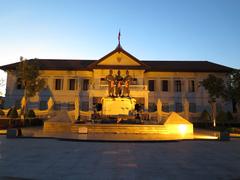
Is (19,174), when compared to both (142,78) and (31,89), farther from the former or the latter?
(142,78)

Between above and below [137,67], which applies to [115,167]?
below

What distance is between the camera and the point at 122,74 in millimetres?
33531

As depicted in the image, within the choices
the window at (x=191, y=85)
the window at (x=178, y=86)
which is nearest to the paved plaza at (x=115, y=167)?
the window at (x=178, y=86)

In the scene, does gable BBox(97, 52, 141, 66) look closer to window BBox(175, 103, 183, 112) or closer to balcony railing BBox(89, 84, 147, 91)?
balcony railing BBox(89, 84, 147, 91)

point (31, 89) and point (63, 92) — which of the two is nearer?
point (31, 89)

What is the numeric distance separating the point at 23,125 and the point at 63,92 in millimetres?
12623

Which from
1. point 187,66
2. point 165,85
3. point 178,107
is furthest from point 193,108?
point 187,66

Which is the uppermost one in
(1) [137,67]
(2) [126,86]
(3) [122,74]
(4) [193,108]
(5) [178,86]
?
(1) [137,67]

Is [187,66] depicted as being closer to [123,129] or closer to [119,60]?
[119,60]

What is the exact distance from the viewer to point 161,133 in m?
15.8

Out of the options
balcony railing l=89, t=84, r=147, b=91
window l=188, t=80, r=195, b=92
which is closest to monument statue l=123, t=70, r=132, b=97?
balcony railing l=89, t=84, r=147, b=91

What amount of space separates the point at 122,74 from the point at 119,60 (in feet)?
7.44

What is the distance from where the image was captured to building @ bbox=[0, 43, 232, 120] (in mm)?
33625

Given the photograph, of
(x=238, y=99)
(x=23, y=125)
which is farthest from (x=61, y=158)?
(x=238, y=99)
